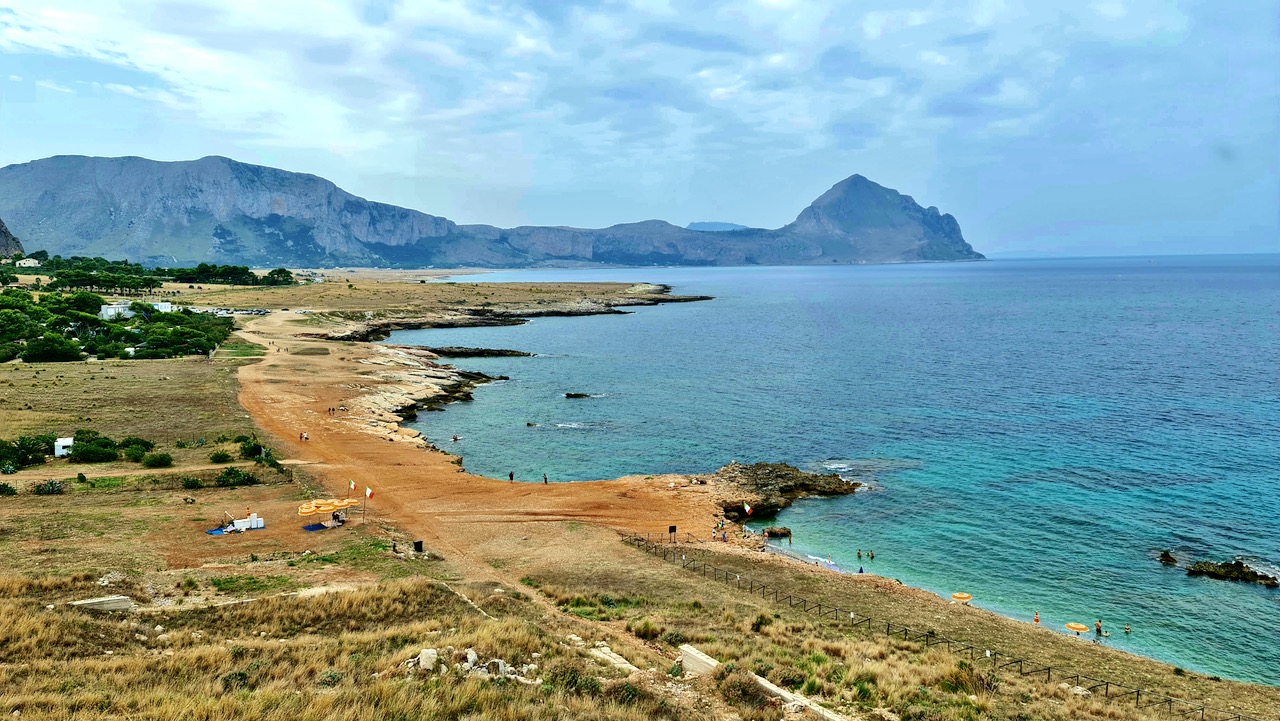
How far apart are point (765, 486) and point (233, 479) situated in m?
31.5

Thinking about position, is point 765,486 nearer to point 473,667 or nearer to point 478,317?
point 473,667

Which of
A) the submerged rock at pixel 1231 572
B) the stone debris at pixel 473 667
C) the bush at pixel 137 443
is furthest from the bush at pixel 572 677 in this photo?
the bush at pixel 137 443

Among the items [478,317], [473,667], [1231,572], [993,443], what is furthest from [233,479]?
[478,317]

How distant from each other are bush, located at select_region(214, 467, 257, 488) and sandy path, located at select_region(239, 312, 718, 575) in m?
3.96

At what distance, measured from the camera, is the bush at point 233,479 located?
37.9 meters

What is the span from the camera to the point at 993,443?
53281mm

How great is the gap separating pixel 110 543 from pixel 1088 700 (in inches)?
1366

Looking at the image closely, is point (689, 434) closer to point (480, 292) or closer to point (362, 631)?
point (362, 631)

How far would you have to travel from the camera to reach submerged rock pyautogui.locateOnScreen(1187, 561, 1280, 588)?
101 ft

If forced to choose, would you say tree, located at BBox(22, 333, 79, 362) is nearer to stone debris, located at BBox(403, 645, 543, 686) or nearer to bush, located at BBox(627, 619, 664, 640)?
stone debris, located at BBox(403, 645, 543, 686)

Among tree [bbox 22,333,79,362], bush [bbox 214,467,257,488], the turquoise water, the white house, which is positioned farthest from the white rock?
the white house

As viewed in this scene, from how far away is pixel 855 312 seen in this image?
16838 cm

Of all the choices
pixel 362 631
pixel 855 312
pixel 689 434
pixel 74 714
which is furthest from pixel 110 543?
pixel 855 312

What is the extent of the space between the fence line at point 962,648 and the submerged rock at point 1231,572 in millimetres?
14798
